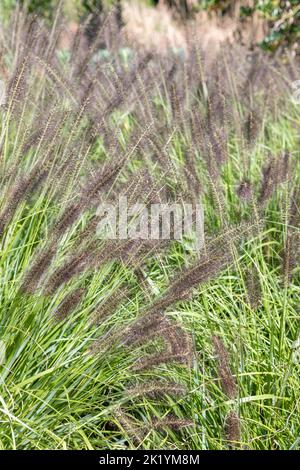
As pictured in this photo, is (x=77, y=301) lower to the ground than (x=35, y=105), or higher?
lower

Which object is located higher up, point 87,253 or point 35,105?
point 35,105

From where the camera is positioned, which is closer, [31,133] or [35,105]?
[31,133]

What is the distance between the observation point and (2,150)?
2881 millimetres

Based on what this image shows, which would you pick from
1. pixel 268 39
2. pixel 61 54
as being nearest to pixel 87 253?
pixel 61 54

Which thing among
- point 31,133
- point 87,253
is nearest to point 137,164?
point 31,133

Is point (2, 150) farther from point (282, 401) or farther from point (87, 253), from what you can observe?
point (282, 401)

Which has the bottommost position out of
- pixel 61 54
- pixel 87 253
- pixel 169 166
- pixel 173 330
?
pixel 173 330

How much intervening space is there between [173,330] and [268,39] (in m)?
5.56

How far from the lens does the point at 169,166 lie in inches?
118
